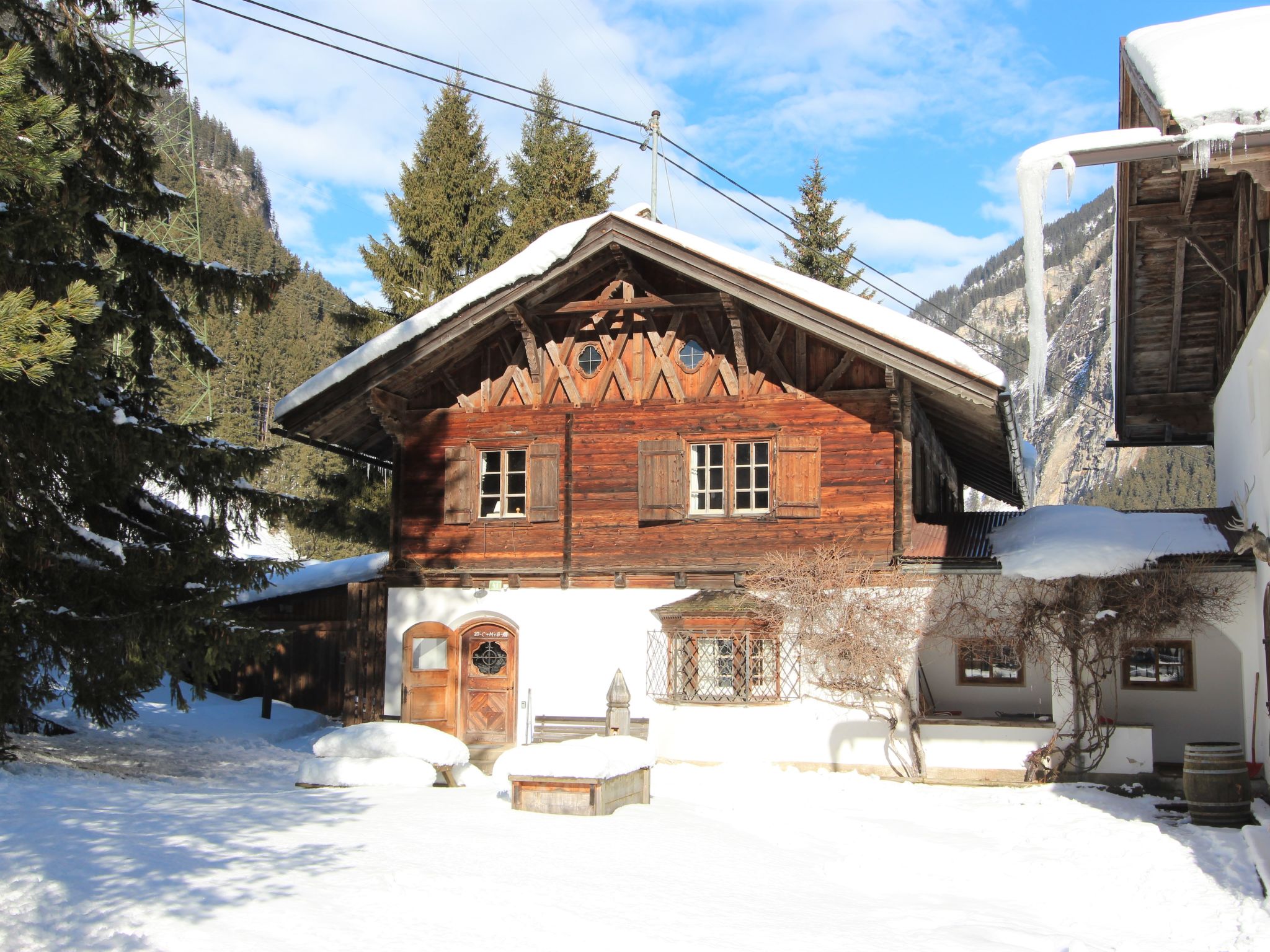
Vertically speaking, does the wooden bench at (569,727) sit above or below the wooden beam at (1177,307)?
below

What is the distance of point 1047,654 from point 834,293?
581 cm

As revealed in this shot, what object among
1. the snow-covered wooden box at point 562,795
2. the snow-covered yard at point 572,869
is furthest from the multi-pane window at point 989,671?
the snow-covered wooden box at point 562,795

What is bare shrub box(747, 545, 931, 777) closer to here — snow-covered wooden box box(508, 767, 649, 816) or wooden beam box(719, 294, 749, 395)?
wooden beam box(719, 294, 749, 395)

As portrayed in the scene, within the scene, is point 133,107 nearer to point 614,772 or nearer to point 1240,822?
point 614,772

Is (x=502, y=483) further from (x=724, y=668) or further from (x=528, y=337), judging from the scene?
(x=724, y=668)

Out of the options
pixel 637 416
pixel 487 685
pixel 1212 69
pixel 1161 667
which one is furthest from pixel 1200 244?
pixel 487 685

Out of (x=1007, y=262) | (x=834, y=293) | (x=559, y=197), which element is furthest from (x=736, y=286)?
(x=1007, y=262)

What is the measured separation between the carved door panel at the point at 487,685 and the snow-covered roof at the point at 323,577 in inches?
160

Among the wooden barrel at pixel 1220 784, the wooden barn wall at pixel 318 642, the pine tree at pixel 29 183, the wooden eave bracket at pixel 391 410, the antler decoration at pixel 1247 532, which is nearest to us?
the pine tree at pixel 29 183

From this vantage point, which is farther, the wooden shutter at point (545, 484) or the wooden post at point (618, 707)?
the wooden shutter at point (545, 484)

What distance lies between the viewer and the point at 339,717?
20359mm

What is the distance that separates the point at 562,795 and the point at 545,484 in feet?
25.2

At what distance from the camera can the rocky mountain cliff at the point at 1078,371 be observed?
331 feet

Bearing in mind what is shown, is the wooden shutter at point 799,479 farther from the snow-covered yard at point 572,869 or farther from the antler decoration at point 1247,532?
the antler decoration at point 1247,532
